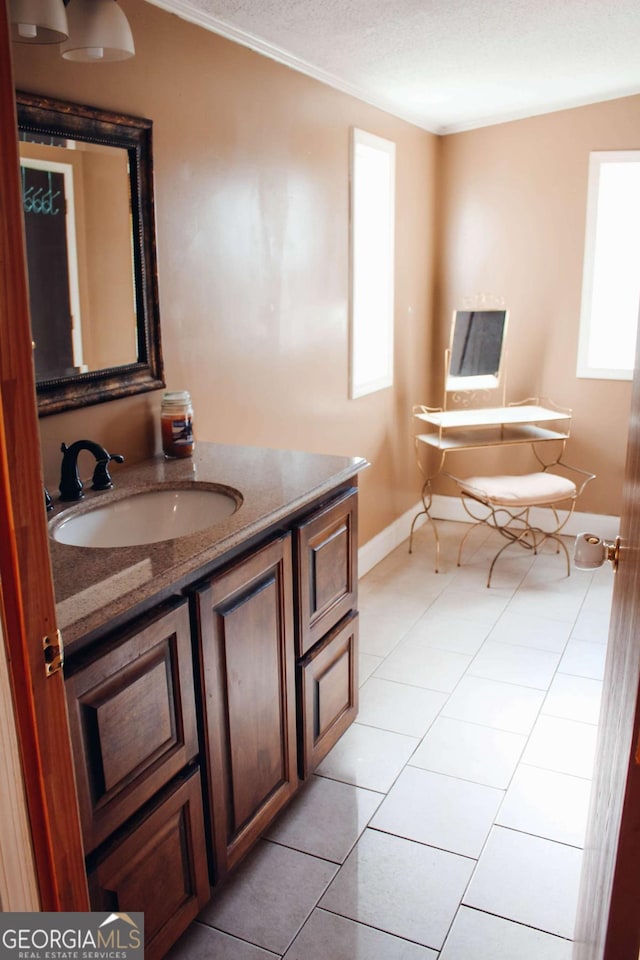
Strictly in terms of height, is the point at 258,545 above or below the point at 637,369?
below

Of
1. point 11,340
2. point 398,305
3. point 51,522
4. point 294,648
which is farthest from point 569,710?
point 11,340

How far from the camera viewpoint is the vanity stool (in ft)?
12.7

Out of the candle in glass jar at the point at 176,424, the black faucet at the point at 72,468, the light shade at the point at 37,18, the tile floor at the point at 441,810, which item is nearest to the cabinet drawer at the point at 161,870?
the tile floor at the point at 441,810

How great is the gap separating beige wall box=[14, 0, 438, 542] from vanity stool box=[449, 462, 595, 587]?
1.93 feet

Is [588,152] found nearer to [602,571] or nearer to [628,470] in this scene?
[602,571]

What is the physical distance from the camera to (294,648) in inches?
84.4

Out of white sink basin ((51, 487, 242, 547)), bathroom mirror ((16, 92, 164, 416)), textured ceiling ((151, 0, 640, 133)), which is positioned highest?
textured ceiling ((151, 0, 640, 133))

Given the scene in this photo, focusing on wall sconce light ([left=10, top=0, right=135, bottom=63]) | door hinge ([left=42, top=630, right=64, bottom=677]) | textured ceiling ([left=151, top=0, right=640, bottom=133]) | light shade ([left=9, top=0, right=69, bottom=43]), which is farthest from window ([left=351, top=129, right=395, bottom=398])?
door hinge ([left=42, top=630, right=64, bottom=677])

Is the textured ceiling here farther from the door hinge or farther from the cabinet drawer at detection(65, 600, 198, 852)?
the door hinge

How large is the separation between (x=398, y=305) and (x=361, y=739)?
232cm

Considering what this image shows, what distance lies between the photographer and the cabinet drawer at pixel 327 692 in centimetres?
223

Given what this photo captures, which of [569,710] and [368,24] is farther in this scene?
[569,710]

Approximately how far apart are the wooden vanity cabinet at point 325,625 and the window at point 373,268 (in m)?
1.42

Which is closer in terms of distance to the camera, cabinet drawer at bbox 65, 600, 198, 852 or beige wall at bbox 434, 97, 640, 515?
cabinet drawer at bbox 65, 600, 198, 852
